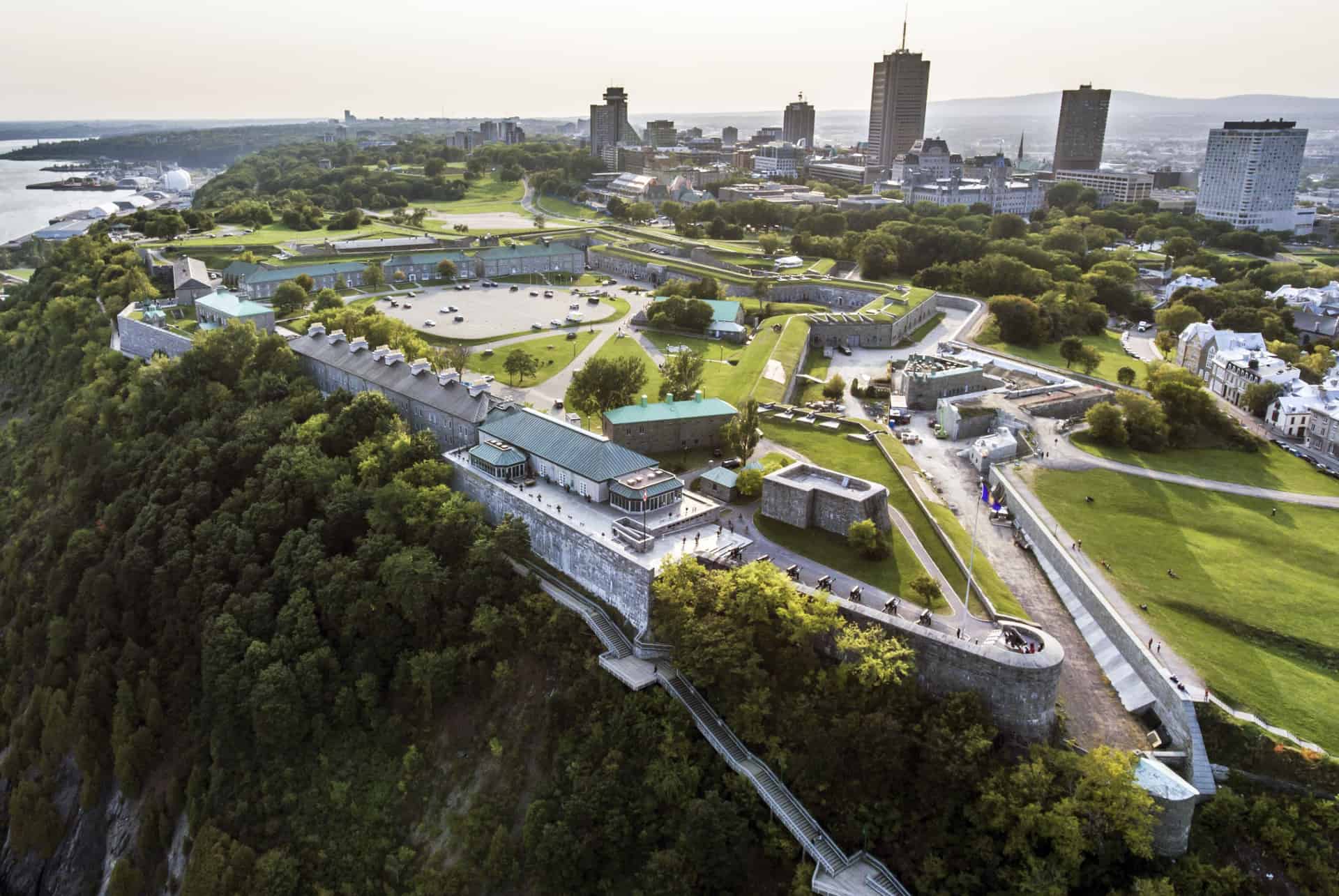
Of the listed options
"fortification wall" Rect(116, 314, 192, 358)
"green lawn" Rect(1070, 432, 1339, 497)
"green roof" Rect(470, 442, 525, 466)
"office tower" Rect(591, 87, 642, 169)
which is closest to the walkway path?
"green lawn" Rect(1070, 432, 1339, 497)

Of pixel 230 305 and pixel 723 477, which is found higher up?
pixel 230 305

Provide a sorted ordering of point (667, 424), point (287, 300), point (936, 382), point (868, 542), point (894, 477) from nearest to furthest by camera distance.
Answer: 1. point (868, 542)
2. point (894, 477)
3. point (667, 424)
4. point (936, 382)
5. point (287, 300)

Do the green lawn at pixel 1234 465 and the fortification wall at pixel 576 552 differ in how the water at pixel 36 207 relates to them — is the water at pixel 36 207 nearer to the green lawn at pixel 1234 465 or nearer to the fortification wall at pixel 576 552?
the fortification wall at pixel 576 552

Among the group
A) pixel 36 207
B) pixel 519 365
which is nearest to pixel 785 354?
pixel 519 365

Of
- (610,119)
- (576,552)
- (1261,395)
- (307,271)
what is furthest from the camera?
(610,119)

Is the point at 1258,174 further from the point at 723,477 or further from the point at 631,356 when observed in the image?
the point at 723,477

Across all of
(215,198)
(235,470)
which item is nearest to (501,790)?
(235,470)

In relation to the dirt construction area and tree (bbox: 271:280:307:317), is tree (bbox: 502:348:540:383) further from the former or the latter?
tree (bbox: 271:280:307:317)

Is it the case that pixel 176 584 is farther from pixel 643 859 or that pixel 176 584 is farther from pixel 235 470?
pixel 643 859
